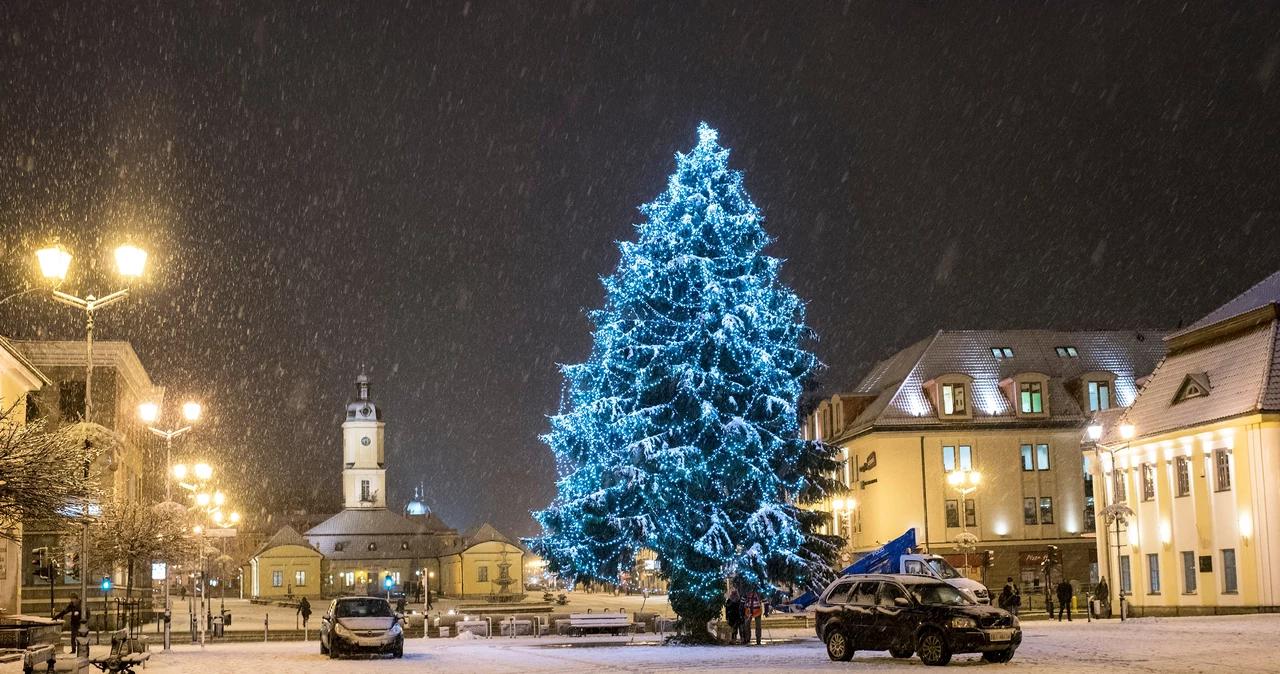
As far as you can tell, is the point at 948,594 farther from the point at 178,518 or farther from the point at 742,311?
the point at 178,518

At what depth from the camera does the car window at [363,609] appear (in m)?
31.4

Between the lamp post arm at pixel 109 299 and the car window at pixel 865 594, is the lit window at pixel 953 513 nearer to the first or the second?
the car window at pixel 865 594

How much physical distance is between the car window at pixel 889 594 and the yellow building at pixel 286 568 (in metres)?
124

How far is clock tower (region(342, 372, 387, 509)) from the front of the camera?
15200 cm

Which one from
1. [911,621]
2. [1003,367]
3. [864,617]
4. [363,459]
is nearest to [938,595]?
[911,621]

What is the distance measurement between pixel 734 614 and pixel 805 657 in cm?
673

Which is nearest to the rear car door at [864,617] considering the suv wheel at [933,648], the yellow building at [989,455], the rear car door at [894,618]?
the rear car door at [894,618]

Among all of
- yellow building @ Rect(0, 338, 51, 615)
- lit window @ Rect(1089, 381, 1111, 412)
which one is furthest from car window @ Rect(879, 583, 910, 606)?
lit window @ Rect(1089, 381, 1111, 412)

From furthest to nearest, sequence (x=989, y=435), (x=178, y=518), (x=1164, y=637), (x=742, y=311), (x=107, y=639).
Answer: (x=989, y=435) → (x=178, y=518) → (x=107, y=639) → (x=742, y=311) → (x=1164, y=637)

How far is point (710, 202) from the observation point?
32906mm

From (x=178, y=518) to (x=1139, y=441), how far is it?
1461 inches

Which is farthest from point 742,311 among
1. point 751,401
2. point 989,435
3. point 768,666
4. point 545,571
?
point 989,435

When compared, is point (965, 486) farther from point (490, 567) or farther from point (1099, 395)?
point (490, 567)

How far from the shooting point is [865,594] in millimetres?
25203
